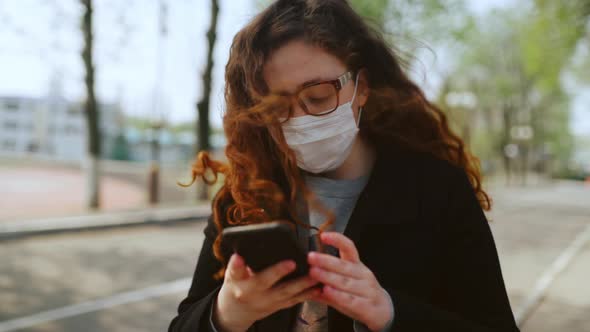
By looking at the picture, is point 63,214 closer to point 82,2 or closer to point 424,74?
point 82,2

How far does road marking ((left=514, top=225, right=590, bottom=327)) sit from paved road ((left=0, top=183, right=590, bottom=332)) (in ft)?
0.25

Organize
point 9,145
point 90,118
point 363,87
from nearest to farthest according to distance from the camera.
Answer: point 363,87 → point 90,118 → point 9,145

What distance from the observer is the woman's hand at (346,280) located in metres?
1.01

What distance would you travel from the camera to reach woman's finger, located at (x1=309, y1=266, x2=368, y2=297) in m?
1.01

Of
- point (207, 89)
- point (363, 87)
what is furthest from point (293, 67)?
point (207, 89)

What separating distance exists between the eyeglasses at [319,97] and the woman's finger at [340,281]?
56 cm

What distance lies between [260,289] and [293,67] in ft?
2.14

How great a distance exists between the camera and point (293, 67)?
1.40m

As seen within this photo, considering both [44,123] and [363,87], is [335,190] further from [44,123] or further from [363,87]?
[44,123]

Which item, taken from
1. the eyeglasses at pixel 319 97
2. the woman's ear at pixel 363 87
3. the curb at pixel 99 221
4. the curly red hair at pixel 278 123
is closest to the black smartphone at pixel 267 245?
the curly red hair at pixel 278 123

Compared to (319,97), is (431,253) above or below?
below

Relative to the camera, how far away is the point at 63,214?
12172 mm

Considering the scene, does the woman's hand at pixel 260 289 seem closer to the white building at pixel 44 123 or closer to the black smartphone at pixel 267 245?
the black smartphone at pixel 267 245

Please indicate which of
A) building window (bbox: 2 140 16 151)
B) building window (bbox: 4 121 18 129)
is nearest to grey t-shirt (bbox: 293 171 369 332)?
building window (bbox: 4 121 18 129)
